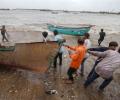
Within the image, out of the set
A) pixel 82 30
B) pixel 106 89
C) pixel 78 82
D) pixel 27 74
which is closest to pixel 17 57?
pixel 27 74

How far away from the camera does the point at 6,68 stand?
11445mm

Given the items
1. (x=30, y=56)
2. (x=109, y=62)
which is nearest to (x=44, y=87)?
(x=30, y=56)

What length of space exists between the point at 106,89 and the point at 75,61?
4.94 feet

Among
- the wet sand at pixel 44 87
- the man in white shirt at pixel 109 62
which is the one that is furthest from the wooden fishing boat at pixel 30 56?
the man in white shirt at pixel 109 62

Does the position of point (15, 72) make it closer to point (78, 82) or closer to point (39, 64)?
point (39, 64)

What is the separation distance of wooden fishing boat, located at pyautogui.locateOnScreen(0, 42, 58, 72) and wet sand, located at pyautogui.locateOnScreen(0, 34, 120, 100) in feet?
1.36

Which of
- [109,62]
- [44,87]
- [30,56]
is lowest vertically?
[44,87]

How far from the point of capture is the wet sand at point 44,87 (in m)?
8.73

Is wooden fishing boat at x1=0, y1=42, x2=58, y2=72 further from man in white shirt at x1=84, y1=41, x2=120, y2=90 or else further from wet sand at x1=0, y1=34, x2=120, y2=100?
man in white shirt at x1=84, y1=41, x2=120, y2=90

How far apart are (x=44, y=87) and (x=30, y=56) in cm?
153

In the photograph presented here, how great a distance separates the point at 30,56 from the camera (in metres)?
10.5

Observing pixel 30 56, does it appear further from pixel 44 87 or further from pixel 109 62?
pixel 109 62

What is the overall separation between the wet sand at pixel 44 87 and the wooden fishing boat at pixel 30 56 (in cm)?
41

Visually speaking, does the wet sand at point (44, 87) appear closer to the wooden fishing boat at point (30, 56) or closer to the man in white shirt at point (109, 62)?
the wooden fishing boat at point (30, 56)
